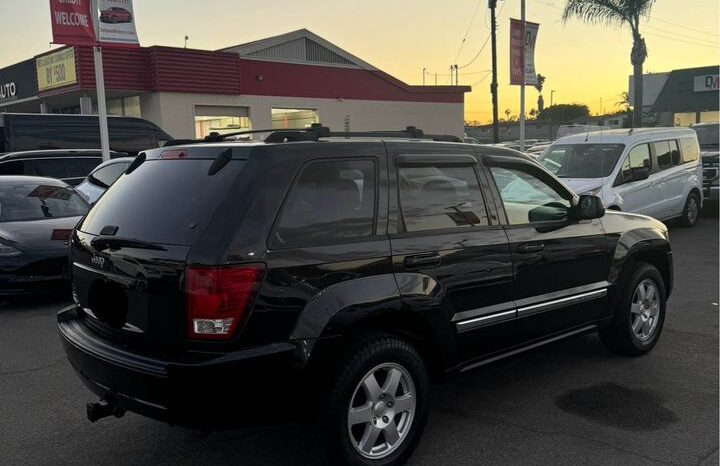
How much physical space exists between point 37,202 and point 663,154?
34.2 ft

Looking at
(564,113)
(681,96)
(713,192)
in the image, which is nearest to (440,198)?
(713,192)

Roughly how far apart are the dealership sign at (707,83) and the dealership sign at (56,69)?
110ft

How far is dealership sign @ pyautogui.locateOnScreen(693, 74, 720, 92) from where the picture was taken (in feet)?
120

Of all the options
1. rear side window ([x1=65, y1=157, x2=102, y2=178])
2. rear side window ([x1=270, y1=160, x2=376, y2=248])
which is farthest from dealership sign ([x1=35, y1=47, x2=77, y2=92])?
rear side window ([x1=270, y1=160, x2=376, y2=248])

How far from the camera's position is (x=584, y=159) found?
11.2 metres

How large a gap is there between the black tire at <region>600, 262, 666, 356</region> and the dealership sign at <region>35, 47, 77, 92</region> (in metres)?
22.0

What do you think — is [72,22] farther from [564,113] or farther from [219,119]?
[564,113]

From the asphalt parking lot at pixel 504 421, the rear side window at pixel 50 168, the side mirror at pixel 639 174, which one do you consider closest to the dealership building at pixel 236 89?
the rear side window at pixel 50 168

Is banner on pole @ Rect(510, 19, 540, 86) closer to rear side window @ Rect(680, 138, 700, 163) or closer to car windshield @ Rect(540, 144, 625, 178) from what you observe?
rear side window @ Rect(680, 138, 700, 163)

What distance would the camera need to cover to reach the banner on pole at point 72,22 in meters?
11.4

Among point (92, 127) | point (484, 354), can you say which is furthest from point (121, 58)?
point (484, 354)

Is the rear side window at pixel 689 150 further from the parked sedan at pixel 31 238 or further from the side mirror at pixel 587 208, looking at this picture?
the parked sedan at pixel 31 238

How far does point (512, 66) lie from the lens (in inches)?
715

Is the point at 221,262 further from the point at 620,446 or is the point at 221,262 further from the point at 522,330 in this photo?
the point at 620,446
